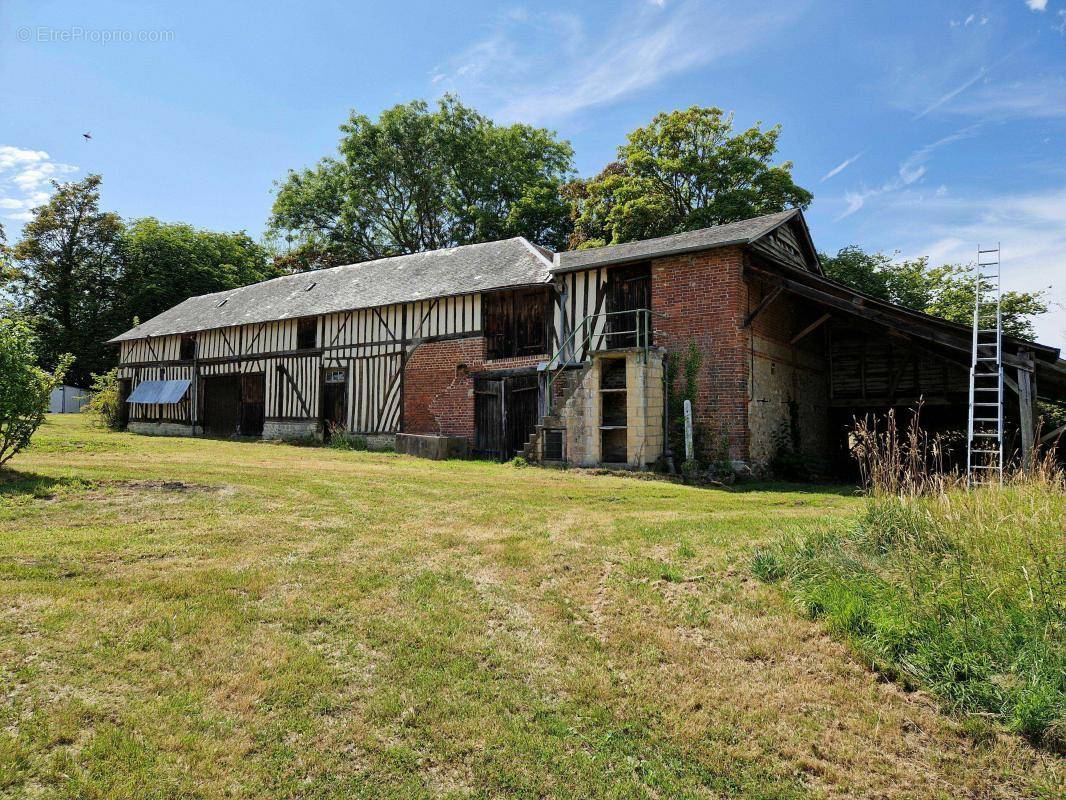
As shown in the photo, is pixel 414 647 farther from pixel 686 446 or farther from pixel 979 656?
pixel 686 446

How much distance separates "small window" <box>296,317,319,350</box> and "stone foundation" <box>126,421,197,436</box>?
6.13 meters

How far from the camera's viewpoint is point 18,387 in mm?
7473

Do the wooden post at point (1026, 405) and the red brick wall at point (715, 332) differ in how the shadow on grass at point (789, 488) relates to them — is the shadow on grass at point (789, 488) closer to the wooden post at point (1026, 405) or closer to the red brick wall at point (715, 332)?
the red brick wall at point (715, 332)

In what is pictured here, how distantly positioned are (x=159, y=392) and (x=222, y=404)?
10.7 ft

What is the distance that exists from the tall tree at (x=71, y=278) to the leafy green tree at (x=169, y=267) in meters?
0.97

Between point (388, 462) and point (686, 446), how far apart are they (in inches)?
232

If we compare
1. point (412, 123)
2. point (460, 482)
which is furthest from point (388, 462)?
point (412, 123)

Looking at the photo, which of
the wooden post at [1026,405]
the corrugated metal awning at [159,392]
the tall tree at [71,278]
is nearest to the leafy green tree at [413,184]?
the tall tree at [71,278]

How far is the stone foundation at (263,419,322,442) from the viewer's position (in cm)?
1766

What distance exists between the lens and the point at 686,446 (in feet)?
36.7

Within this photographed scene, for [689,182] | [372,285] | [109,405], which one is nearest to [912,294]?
[689,182]

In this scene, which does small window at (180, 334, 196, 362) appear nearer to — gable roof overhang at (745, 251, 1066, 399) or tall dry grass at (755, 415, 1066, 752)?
gable roof overhang at (745, 251, 1066, 399)

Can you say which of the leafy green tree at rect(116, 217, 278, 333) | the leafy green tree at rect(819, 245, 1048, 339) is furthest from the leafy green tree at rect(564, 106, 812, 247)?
the leafy green tree at rect(116, 217, 278, 333)

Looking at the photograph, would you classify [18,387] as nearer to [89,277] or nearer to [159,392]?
[159,392]
